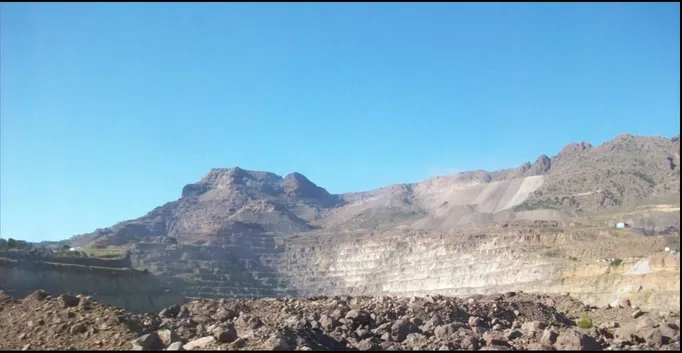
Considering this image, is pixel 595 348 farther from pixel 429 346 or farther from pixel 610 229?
pixel 610 229

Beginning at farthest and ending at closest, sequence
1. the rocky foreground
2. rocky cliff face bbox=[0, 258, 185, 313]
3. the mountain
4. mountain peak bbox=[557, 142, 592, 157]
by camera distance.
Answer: mountain peak bbox=[557, 142, 592, 157]
the mountain
rocky cliff face bbox=[0, 258, 185, 313]
the rocky foreground

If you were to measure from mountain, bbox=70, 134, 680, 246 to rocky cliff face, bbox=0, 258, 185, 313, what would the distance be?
159ft

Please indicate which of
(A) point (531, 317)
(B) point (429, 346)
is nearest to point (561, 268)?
(A) point (531, 317)

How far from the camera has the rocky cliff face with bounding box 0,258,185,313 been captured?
149 ft

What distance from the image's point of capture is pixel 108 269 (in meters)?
51.7

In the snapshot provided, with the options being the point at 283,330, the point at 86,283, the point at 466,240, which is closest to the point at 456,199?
the point at 466,240

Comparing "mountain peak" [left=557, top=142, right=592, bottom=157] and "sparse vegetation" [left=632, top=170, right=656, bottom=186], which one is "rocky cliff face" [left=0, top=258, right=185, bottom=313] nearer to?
"sparse vegetation" [left=632, top=170, right=656, bottom=186]

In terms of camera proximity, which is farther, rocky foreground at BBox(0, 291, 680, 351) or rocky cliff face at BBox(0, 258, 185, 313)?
rocky cliff face at BBox(0, 258, 185, 313)

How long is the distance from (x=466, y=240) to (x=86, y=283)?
47300 mm

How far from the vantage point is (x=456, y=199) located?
158875 mm

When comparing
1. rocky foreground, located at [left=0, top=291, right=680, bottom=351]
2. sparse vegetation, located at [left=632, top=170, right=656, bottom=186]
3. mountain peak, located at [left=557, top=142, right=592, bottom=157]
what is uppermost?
mountain peak, located at [left=557, top=142, right=592, bottom=157]

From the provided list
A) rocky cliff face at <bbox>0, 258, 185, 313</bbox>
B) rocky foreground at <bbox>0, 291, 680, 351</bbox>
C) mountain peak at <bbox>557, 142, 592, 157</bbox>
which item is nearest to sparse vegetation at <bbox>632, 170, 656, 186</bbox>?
mountain peak at <bbox>557, 142, 592, 157</bbox>

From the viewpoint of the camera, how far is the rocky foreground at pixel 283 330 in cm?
1247

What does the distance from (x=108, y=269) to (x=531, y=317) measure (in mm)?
38155
